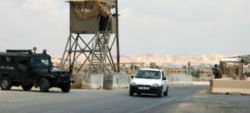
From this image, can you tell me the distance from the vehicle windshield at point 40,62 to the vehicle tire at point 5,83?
1.67 metres

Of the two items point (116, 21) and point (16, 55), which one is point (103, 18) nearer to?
point (116, 21)

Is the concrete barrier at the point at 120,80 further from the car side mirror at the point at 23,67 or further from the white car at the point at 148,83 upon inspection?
the car side mirror at the point at 23,67

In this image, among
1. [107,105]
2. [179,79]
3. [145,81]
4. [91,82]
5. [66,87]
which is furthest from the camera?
[179,79]

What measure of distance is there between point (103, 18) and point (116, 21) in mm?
1457

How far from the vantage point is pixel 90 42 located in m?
54.0

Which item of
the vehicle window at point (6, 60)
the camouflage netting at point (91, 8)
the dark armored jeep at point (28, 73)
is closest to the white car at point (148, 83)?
the dark armored jeep at point (28, 73)

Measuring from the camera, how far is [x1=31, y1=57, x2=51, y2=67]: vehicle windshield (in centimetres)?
3164

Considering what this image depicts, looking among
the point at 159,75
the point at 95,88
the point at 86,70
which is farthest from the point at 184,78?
the point at 159,75

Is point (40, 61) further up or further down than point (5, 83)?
further up

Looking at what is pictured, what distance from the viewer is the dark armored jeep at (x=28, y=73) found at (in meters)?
31.1

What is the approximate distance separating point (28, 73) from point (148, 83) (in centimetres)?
684

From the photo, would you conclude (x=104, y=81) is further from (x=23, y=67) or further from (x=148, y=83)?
(x=148, y=83)

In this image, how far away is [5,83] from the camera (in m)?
31.5

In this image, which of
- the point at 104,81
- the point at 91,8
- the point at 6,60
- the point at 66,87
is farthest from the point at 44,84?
the point at 91,8
